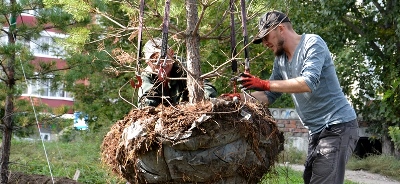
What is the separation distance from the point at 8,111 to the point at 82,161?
7.39 ft

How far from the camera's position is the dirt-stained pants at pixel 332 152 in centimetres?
370

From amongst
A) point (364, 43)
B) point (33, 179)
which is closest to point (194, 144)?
point (33, 179)

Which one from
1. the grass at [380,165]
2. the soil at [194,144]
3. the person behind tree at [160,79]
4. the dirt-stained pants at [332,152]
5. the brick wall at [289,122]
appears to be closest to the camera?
the soil at [194,144]

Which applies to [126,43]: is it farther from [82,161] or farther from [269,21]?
[269,21]

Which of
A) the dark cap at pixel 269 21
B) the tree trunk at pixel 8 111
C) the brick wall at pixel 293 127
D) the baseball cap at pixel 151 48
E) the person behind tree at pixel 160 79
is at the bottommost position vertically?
the brick wall at pixel 293 127

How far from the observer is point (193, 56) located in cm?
365

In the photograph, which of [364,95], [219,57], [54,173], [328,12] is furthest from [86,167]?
[364,95]

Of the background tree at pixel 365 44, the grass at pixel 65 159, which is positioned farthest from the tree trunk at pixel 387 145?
the grass at pixel 65 159

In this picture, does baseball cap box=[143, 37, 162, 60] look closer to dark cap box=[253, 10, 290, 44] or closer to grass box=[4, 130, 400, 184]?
dark cap box=[253, 10, 290, 44]

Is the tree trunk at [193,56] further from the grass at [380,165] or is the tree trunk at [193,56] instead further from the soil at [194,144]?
the grass at [380,165]

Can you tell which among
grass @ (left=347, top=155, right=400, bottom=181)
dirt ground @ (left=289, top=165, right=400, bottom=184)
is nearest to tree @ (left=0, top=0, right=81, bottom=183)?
dirt ground @ (left=289, top=165, right=400, bottom=184)

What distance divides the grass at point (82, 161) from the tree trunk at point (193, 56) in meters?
3.36

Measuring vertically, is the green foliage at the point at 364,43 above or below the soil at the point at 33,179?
above

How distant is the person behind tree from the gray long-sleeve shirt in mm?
471
